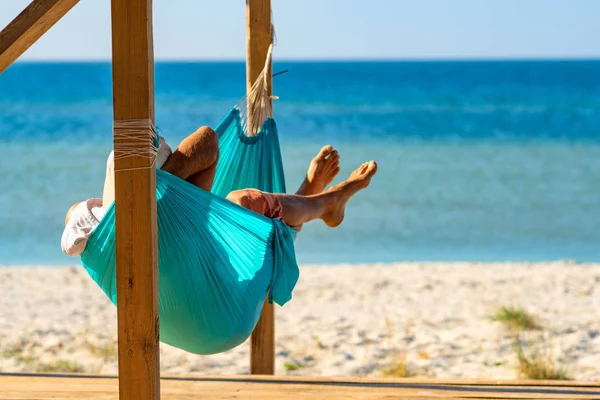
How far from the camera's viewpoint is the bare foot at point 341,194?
7.05 feet

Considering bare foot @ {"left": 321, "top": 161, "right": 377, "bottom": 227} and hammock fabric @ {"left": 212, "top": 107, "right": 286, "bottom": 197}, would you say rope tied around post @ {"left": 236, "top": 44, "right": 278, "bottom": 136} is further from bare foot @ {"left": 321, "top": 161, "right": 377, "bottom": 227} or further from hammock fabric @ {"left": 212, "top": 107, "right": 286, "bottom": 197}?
bare foot @ {"left": 321, "top": 161, "right": 377, "bottom": 227}

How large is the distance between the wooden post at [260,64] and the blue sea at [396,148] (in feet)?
11.2

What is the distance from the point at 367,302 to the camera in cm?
412

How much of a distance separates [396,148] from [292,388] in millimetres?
10145

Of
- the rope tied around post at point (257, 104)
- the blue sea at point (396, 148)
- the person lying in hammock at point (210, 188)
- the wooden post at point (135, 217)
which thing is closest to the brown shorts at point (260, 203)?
the person lying in hammock at point (210, 188)

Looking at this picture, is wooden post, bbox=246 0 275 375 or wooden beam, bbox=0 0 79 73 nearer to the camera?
wooden beam, bbox=0 0 79 73

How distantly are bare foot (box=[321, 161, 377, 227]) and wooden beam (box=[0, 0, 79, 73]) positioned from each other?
950mm

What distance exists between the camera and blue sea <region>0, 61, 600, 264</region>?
6309mm

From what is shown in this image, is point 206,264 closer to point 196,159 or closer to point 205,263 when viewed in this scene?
point 205,263

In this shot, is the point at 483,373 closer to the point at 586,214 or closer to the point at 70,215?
the point at 70,215

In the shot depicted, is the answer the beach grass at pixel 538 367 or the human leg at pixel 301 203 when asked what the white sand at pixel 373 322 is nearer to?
the beach grass at pixel 538 367

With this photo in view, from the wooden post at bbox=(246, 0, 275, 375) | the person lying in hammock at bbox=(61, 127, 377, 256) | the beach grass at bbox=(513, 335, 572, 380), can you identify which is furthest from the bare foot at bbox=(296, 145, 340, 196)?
the beach grass at bbox=(513, 335, 572, 380)

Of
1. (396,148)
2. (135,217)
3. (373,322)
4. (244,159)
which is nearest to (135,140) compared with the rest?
(135,217)

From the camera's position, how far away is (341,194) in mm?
2164
